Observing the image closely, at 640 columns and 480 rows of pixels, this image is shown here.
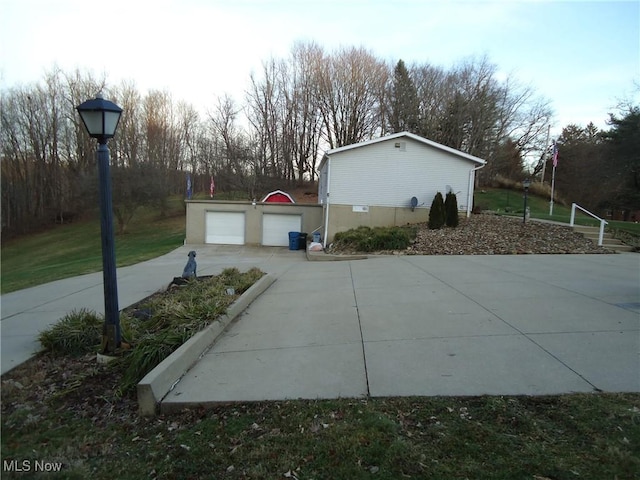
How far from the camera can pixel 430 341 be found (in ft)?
13.6

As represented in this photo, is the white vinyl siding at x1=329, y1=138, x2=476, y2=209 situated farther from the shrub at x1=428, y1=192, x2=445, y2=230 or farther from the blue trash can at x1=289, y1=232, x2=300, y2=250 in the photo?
the blue trash can at x1=289, y1=232, x2=300, y2=250

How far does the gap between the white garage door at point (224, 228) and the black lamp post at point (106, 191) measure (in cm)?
1580

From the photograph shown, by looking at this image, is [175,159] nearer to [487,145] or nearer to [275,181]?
[275,181]

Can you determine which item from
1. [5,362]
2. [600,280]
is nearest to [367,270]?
[600,280]

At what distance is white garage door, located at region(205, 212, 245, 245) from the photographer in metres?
19.8

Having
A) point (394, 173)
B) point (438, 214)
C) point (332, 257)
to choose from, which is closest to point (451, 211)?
point (438, 214)

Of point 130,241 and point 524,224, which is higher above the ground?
point 524,224

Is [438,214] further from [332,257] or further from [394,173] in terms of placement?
[332,257]

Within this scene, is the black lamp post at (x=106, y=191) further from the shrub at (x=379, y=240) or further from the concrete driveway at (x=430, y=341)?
the shrub at (x=379, y=240)

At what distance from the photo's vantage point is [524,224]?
1412cm

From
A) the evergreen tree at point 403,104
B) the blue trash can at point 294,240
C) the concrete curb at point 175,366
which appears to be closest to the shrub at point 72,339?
the concrete curb at point 175,366

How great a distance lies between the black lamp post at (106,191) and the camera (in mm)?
3820

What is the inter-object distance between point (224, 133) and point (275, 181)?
23.0 ft

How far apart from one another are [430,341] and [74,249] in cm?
1893
